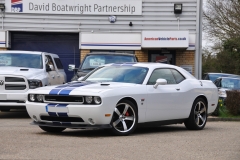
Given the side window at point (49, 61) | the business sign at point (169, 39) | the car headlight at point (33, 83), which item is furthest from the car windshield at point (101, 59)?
the business sign at point (169, 39)

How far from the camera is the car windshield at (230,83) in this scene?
24828 mm

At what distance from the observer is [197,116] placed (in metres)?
13.4

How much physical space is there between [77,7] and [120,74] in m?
13.5

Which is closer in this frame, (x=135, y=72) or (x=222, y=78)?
(x=135, y=72)

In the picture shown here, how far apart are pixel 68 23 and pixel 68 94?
14.9 meters

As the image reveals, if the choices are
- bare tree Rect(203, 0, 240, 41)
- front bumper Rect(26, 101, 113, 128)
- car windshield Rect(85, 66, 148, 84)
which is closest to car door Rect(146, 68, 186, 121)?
car windshield Rect(85, 66, 148, 84)

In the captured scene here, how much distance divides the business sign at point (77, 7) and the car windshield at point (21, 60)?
7.83 metres

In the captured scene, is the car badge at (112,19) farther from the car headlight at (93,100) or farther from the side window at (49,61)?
the car headlight at (93,100)

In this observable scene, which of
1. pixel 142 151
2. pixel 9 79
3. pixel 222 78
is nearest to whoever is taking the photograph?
pixel 142 151

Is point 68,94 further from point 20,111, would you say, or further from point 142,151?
point 20,111

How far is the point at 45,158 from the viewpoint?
8.23m

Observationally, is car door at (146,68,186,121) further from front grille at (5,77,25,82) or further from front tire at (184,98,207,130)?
front grille at (5,77,25,82)

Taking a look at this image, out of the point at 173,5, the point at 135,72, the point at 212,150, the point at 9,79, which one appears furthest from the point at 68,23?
the point at 212,150

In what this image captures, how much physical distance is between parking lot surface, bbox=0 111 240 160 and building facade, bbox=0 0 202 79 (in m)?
12.7
